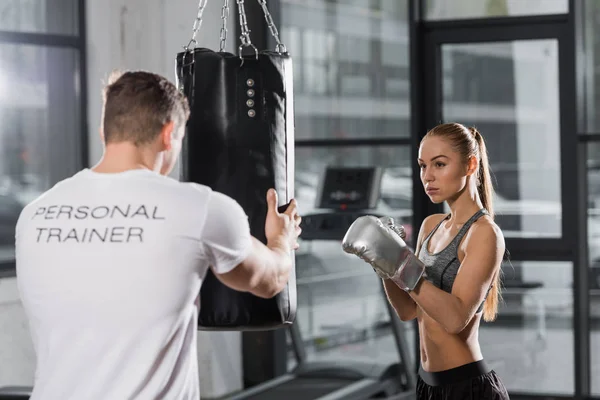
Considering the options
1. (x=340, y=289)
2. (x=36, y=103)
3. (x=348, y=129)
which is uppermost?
(x=36, y=103)

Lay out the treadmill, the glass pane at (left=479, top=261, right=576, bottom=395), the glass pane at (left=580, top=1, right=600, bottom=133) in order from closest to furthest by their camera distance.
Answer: the treadmill < the glass pane at (left=580, top=1, right=600, bottom=133) < the glass pane at (left=479, top=261, right=576, bottom=395)

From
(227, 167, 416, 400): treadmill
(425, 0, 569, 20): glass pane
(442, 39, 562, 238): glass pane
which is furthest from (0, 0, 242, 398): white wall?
(442, 39, 562, 238): glass pane

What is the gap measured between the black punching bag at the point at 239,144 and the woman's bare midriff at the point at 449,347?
433mm

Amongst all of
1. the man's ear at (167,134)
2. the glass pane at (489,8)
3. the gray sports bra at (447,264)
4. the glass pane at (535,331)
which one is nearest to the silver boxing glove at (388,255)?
the gray sports bra at (447,264)

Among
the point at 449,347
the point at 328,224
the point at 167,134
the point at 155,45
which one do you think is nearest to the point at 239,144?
the point at 167,134

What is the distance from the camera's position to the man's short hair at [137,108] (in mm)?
1906

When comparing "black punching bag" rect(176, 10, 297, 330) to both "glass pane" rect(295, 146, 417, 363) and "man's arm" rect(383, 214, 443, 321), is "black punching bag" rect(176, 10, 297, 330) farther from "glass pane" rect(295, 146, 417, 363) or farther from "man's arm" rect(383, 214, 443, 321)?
"glass pane" rect(295, 146, 417, 363)

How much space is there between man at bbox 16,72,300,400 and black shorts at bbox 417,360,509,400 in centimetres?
85

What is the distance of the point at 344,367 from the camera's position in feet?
17.4

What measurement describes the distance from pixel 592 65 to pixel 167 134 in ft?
12.5

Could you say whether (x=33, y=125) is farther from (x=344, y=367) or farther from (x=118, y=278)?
(x=118, y=278)

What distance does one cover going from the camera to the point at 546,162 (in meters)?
5.28

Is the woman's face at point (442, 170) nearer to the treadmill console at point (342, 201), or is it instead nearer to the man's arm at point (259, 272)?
the man's arm at point (259, 272)

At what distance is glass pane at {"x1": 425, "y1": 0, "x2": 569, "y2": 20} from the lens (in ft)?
17.0
